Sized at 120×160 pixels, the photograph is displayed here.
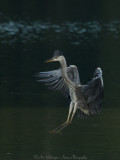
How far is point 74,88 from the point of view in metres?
9.95

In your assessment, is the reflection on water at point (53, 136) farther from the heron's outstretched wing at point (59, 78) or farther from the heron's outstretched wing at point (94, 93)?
the heron's outstretched wing at point (59, 78)

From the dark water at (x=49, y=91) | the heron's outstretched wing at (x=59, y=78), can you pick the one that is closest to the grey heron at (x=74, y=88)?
the heron's outstretched wing at (x=59, y=78)

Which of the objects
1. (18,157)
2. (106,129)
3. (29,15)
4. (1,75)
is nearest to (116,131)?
(106,129)

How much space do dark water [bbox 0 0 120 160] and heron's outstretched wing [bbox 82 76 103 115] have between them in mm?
352

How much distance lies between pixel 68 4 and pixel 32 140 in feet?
129

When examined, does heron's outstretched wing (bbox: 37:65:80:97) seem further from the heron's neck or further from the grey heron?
the heron's neck

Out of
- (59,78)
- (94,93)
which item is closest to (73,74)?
(59,78)

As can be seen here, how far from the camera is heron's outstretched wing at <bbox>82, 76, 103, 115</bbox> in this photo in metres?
9.49

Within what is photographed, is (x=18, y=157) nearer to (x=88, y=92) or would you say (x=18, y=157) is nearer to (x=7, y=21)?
(x=88, y=92)

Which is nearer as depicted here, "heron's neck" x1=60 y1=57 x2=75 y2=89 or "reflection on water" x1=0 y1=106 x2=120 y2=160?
"reflection on water" x1=0 y1=106 x2=120 y2=160

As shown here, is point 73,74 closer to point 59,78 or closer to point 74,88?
point 59,78

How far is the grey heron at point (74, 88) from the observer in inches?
380

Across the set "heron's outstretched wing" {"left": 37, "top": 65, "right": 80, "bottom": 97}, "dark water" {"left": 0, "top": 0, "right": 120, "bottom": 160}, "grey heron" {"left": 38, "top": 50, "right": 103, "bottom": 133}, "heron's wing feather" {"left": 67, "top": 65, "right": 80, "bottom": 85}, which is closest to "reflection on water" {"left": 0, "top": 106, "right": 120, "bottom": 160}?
"dark water" {"left": 0, "top": 0, "right": 120, "bottom": 160}

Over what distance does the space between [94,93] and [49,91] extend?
Result: 5584mm
